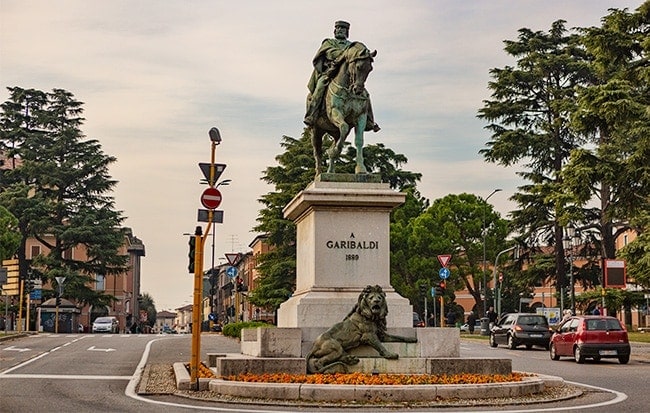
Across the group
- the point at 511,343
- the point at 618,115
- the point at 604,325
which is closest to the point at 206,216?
the point at 604,325

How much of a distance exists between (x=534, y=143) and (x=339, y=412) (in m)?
47.9

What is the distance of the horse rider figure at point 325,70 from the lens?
1897 centimetres

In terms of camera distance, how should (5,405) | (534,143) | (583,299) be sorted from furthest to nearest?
(534,143)
(583,299)
(5,405)

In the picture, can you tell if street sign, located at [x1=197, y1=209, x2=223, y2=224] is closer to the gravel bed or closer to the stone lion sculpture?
the gravel bed

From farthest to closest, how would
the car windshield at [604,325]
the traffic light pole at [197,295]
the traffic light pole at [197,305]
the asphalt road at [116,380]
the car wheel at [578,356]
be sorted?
the car windshield at [604,325] < the car wheel at [578,356] < the traffic light pole at [197,295] < the traffic light pole at [197,305] < the asphalt road at [116,380]

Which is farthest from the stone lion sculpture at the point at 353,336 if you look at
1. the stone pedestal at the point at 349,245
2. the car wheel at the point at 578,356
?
the car wheel at the point at 578,356

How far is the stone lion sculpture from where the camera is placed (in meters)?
16.1

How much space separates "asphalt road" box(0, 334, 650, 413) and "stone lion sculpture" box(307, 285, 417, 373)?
2.33 m

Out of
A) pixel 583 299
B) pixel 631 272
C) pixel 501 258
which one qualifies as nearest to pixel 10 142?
pixel 501 258

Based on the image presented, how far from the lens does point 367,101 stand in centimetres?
1889

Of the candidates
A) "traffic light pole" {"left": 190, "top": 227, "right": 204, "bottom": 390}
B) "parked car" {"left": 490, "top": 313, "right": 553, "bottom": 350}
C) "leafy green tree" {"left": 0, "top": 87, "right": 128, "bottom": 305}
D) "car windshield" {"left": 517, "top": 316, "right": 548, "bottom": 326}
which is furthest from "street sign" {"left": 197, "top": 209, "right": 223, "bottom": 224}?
"leafy green tree" {"left": 0, "top": 87, "right": 128, "bottom": 305}

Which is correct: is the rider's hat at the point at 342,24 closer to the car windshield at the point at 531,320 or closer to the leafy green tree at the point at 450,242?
the car windshield at the point at 531,320

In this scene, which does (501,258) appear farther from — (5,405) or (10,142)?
(5,405)

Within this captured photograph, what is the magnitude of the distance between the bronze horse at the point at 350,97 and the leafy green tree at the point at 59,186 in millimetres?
58144
